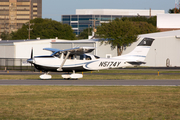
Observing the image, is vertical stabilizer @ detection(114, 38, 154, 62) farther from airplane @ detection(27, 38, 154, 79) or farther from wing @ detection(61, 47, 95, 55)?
wing @ detection(61, 47, 95, 55)

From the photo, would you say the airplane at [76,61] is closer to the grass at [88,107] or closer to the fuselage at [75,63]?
the fuselage at [75,63]

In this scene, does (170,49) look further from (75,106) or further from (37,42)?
(75,106)

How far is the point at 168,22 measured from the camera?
3767 inches

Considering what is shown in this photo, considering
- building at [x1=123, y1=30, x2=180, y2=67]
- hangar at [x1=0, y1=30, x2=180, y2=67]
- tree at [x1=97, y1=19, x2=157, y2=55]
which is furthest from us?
tree at [x1=97, y1=19, x2=157, y2=55]

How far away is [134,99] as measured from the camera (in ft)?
44.2

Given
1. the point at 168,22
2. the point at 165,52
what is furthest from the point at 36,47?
the point at 168,22

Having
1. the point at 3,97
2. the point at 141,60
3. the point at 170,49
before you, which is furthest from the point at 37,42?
the point at 3,97

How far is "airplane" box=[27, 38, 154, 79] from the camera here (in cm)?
2456

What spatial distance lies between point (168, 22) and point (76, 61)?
76.0 m

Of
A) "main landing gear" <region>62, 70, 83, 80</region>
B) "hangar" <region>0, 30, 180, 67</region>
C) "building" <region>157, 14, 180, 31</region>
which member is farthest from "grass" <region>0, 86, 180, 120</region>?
"building" <region>157, 14, 180, 31</region>

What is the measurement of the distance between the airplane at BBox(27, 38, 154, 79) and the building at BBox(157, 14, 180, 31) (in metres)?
71.0

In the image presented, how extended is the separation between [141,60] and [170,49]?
2766cm

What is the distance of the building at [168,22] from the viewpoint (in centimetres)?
9374

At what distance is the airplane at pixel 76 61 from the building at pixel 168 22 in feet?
233
